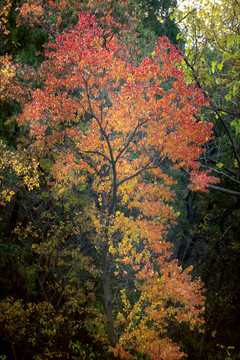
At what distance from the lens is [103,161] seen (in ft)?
32.5

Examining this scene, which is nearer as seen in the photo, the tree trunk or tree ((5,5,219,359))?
tree ((5,5,219,359))

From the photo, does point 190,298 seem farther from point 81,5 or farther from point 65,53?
point 81,5

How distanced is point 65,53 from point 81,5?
14.6 feet

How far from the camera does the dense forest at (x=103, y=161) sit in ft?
26.2

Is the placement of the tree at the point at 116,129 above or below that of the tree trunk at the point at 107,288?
above

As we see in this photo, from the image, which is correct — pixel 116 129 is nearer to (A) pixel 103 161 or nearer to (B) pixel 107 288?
(A) pixel 103 161

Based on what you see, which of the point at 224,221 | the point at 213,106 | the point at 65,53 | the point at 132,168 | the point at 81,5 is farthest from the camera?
the point at 224,221

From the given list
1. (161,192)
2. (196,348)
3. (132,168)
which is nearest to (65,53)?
(132,168)

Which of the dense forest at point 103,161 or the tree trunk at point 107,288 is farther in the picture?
the tree trunk at point 107,288

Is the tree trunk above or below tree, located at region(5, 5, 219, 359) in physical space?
below

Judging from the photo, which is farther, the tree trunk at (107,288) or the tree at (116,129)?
the tree trunk at (107,288)

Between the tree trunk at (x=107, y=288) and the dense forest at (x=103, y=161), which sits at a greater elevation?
the dense forest at (x=103, y=161)

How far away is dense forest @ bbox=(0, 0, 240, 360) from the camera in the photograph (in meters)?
8.00

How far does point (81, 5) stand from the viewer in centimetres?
1185
